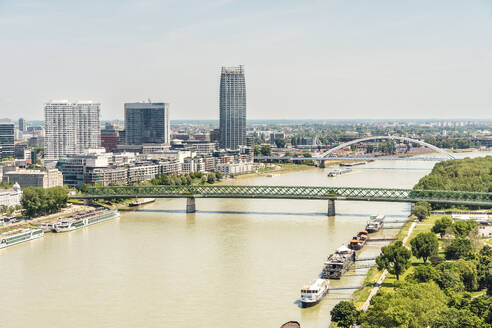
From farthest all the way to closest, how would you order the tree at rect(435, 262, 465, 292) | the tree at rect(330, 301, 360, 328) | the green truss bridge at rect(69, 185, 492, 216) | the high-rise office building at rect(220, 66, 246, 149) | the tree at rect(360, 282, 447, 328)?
1. the high-rise office building at rect(220, 66, 246, 149)
2. the green truss bridge at rect(69, 185, 492, 216)
3. the tree at rect(435, 262, 465, 292)
4. the tree at rect(330, 301, 360, 328)
5. the tree at rect(360, 282, 447, 328)

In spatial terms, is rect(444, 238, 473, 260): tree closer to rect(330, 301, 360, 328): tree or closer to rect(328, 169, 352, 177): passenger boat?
rect(330, 301, 360, 328): tree

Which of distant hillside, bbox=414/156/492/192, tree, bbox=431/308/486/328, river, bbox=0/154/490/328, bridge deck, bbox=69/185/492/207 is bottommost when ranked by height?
river, bbox=0/154/490/328

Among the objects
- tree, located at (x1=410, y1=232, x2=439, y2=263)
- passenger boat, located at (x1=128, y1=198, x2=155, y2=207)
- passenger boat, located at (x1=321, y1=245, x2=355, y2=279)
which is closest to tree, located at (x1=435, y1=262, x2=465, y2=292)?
tree, located at (x1=410, y1=232, x2=439, y2=263)

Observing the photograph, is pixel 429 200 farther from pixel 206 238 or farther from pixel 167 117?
pixel 167 117

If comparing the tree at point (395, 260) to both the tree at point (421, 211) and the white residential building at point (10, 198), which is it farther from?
the white residential building at point (10, 198)

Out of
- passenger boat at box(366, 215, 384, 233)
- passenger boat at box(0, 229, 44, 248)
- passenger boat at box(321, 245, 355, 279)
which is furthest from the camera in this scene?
passenger boat at box(366, 215, 384, 233)

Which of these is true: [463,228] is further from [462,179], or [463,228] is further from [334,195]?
Result: [462,179]

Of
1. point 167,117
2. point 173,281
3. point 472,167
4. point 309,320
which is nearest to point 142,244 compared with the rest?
point 173,281
